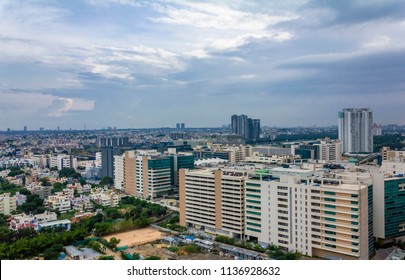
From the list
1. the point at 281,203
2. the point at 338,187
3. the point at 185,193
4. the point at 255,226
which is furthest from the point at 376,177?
the point at 185,193

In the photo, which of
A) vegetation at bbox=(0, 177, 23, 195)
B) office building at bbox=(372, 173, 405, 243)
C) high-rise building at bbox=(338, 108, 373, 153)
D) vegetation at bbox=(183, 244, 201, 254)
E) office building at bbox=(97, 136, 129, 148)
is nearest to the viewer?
vegetation at bbox=(183, 244, 201, 254)

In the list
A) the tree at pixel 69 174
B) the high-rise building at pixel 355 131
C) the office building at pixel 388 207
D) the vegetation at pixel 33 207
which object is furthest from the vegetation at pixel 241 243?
the tree at pixel 69 174

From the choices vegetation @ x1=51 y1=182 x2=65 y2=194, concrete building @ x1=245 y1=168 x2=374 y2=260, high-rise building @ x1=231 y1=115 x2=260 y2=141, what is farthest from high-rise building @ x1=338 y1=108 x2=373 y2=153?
vegetation @ x1=51 y1=182 x2=65 y2=194

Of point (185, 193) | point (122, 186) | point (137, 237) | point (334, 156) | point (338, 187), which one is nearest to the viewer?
point (338, 187)

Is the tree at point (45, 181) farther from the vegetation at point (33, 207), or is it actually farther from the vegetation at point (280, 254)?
the vegetation at point (280, 254)

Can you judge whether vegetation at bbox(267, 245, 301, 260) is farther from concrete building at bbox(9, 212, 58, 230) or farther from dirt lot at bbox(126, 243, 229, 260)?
concrete building at bbox(9, 212, 58, 230)

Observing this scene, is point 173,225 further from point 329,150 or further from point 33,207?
point 329,150

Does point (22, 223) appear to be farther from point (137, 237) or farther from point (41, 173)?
point (41, 173)

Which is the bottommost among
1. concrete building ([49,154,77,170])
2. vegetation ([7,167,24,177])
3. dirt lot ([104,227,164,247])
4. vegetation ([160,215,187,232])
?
dirt lot ([104,227,164,247])
